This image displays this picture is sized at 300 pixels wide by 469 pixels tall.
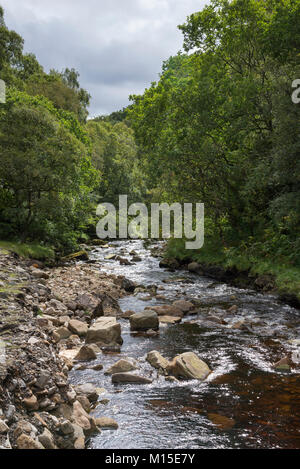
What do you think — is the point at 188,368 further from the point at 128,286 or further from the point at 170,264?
the point at 170,264

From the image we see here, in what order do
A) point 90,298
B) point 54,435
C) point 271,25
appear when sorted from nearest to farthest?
point 54,435 < point 90,298 < point 271,25

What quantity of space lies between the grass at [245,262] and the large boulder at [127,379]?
758 cm

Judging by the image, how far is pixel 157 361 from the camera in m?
7.30

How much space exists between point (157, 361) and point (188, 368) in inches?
28.3

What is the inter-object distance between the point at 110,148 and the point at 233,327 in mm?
42714

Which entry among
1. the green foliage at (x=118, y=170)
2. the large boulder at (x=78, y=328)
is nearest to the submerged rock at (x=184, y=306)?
the large boulder at (x=78, y=328)

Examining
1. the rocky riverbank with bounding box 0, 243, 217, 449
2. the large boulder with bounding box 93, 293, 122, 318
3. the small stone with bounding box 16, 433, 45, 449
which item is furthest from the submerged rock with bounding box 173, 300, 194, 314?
the small stone with bounding box 16, 433, 45, 449

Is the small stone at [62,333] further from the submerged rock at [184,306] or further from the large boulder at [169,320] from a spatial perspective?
the submerged rock at [184,306]

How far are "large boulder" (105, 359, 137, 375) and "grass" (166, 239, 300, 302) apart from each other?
7.43 metres

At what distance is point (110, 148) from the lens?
162 feet

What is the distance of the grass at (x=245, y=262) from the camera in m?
13.1

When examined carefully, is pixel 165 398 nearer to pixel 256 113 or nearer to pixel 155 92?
pixel 256 113

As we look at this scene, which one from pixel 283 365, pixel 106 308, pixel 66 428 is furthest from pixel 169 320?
pixel 66 428

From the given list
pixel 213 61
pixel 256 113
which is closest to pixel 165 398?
pixel 256 113
